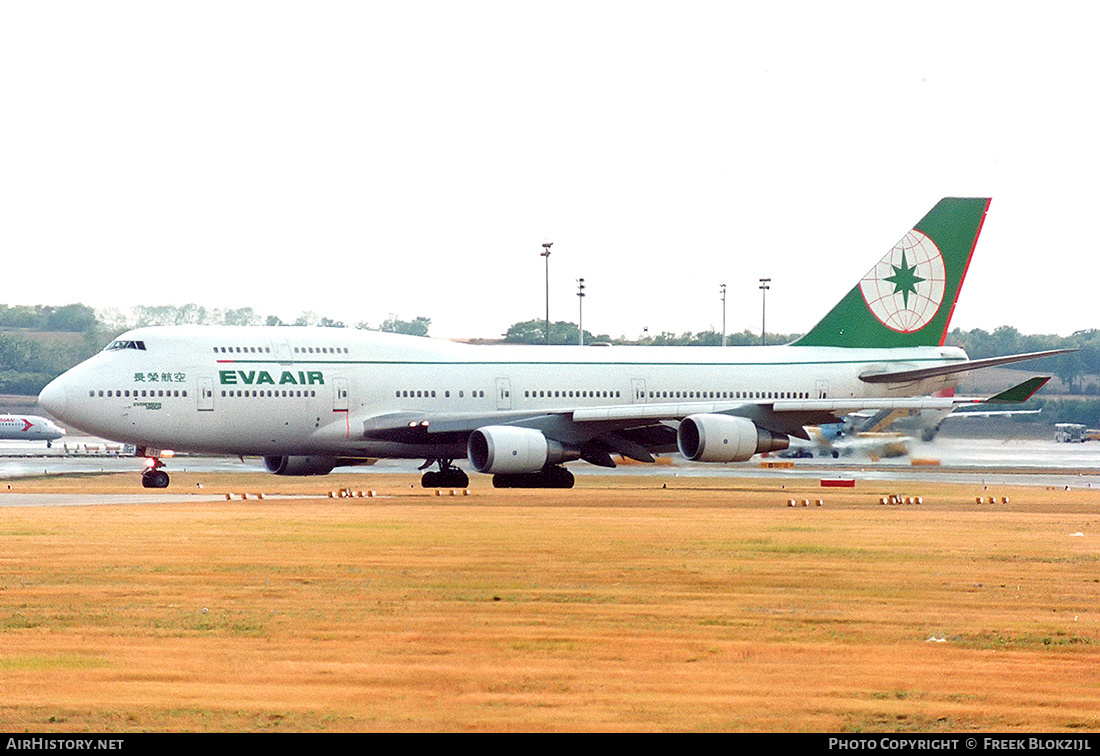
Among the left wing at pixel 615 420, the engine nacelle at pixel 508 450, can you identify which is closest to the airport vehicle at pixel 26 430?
the left wing at pixel 615 420

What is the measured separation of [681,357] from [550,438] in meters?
7.56

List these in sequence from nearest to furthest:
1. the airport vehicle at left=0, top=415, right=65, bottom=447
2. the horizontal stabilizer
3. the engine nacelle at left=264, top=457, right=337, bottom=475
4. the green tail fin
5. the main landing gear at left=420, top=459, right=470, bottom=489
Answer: the main landing gear at left=420, top=459, right=470, bottom=489 < the engine nacelle at left=264, top=457, right=337, bottom=475 < the horizontal stabilizer < the green tail fin < the airport vehicle at left=0, top=415, right=65, bottom=447

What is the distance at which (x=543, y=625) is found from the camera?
14797mm

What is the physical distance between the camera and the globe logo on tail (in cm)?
5338

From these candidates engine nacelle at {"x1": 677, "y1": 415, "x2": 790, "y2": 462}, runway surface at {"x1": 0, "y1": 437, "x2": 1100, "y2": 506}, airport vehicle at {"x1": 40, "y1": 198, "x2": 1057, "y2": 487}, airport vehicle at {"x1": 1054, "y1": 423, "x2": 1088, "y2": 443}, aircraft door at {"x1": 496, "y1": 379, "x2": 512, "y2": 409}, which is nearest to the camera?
runway surface at {"x1": 0, "y1": 437, "x2": 1100, "y2": 506}

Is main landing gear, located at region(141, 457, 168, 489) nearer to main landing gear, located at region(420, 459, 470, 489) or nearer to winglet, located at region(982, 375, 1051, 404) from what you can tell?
main landing gear, located at region(420, 459, 470, 489)

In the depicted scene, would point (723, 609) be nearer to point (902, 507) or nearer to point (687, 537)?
point (687, 537)

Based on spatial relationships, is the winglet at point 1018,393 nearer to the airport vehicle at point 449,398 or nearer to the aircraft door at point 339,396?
the airport vehicle at point 449,398

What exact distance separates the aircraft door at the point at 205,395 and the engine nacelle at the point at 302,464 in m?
5.49

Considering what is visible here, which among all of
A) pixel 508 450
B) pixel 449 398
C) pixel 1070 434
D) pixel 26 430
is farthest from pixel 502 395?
pixel 26 430

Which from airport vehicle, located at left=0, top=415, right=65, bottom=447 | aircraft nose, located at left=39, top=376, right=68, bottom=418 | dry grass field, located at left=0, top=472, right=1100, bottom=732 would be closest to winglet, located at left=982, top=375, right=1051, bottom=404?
dry grass field, located at left=0, top=472, right=1100, bottom=732

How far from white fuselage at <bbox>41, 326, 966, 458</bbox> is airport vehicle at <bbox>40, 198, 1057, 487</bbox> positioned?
1.7 inches

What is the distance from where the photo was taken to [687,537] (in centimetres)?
2517

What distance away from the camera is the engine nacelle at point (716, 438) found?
4206 cm
